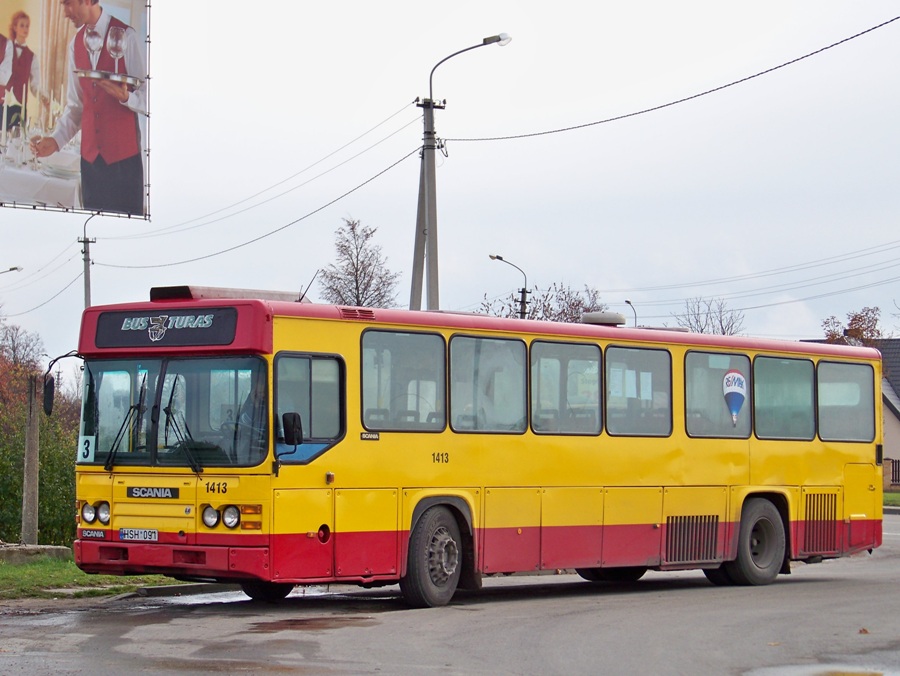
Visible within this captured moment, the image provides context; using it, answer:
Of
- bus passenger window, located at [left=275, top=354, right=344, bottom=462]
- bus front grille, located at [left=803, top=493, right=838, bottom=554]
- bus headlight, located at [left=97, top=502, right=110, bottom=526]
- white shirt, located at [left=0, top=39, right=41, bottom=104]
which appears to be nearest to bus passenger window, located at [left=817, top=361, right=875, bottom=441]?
bus front grille, located at [left=803, top=493, right=838, bottom=554]

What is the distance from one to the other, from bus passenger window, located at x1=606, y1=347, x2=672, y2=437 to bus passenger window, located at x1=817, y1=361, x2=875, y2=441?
9.95 ft

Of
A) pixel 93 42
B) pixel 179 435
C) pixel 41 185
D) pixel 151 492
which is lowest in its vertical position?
pixel 151 492

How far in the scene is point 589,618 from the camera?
14.6m

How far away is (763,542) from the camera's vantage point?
19.7 meters

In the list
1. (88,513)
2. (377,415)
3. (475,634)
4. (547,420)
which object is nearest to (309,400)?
(377,415)

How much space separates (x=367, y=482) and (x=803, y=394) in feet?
25.3

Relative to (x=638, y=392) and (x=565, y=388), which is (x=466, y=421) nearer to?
(x=565, y=388)

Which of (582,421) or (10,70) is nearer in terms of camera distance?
(582,421)

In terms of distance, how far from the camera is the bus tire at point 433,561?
15359 millimetres

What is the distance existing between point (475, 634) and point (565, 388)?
4.79m

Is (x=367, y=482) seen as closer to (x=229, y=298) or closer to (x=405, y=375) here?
(x=405, y=375)

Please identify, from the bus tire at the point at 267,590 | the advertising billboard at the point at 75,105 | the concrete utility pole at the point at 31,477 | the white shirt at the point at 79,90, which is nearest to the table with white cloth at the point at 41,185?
the advertising billboard at the point at 75,105

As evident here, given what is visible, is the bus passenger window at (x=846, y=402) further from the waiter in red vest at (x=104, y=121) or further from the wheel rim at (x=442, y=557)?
the waiter in red vest at (x=104, y=121)

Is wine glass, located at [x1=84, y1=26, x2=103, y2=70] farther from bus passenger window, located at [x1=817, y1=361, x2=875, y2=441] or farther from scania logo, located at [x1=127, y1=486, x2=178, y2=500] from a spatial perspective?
scania logo, located at [x1=127, y1=486, x2=178, y2=500]
